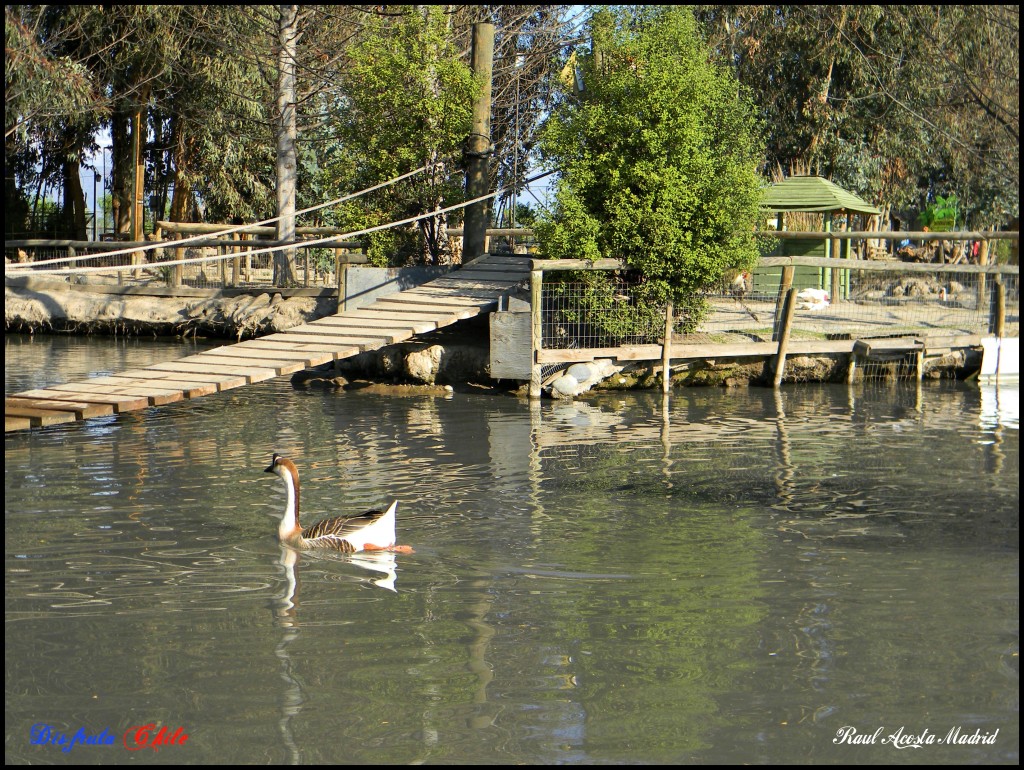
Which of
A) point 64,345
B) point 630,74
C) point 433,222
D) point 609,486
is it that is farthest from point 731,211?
point 64,345

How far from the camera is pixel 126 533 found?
8.46m

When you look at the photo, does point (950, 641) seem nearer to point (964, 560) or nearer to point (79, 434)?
point (964, 560)

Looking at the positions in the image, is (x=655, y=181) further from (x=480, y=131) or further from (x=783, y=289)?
(x=480, y=131)

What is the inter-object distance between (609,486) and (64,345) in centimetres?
1580

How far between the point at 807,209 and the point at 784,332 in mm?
6806

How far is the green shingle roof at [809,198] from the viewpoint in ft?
75.8

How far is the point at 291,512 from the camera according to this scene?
8.25m

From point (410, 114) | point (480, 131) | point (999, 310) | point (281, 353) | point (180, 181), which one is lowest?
point (281, 353)

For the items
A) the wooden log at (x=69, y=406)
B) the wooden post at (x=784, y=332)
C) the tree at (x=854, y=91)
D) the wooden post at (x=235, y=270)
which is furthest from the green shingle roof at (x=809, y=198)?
the wooden log at (x=69, y=406)

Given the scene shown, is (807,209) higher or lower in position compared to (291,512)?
higher

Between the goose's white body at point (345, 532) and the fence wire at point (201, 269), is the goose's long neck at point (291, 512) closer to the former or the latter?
the goose's white body at point (345, 532)

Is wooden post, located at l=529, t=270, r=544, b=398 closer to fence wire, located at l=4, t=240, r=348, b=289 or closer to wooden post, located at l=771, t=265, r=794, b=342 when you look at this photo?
wooden post, located at l=771, t=265, r=794, b=342

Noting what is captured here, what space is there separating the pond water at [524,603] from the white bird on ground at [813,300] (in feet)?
24.3

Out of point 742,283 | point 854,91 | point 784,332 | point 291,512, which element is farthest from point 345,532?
point 854,91
